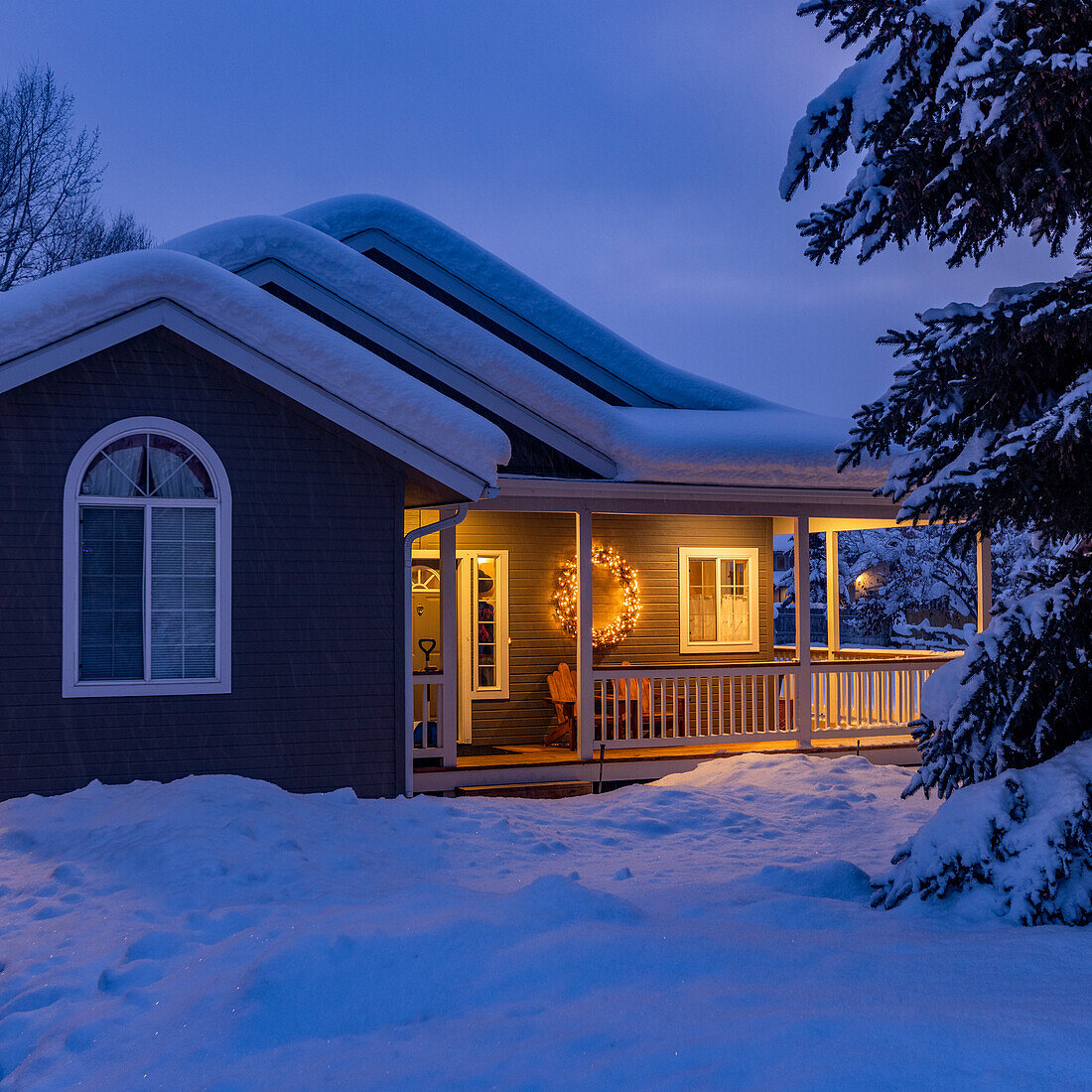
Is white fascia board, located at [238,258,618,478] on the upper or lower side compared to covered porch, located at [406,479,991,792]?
upper

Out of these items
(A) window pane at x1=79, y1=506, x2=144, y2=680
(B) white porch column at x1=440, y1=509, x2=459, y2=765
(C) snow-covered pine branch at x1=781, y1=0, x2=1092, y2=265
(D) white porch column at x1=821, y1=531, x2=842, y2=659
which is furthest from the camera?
(D) white porch column at x1=821, y1=531, x2=842, y2=659

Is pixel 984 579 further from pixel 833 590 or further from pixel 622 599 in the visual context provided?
pixel 622 599

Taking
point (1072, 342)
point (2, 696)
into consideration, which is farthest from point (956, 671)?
point (2, 696)

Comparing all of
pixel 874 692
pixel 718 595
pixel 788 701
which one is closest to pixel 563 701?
pixel 788 701

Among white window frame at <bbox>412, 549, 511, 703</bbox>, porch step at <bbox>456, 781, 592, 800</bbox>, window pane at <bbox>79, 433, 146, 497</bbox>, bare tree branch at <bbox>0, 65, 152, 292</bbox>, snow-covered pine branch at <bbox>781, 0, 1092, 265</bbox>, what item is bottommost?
porch step at <bbox>456, 781, 592, 800</bbox>

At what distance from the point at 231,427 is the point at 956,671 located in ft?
19.1

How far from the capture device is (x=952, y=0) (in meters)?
5.20

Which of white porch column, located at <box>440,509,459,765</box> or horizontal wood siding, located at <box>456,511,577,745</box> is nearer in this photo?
white porch column, located at <box>440,509,459,765</box>

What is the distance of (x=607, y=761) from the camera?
1116 cm

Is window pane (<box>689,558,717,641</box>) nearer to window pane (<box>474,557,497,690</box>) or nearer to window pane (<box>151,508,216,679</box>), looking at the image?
window pane (<box>474,557,497,690</box>)

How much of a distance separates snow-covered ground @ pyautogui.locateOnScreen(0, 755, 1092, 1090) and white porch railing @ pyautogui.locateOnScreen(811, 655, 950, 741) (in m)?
5.31

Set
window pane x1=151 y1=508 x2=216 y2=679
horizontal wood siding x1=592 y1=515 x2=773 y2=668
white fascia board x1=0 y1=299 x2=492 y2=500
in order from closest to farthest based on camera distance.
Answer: white fascia board x1=0 y1=299 x2=492 y2=500
window pane x1=151 y1=508 x2=216 y2=679
horizontal wood siding x1=592 y1=515 x2=773 y2=668

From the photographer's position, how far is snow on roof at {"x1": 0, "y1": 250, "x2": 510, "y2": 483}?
316 inches

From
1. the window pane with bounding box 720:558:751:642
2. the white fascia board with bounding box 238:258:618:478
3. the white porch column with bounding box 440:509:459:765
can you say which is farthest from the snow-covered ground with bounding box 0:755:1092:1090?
the window pane with bounding box 720:558:751:642
